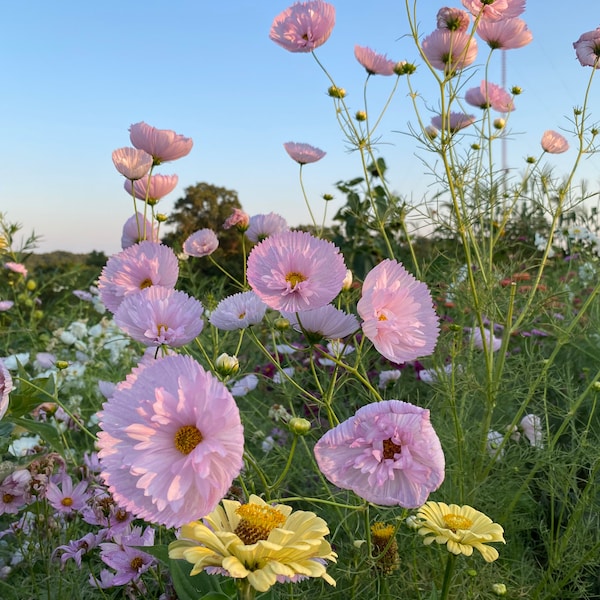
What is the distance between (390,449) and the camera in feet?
2.42

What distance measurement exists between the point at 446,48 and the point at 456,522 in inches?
47.6

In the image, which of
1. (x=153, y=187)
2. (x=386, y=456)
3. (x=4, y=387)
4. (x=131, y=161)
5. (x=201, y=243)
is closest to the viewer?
(x=386, y=456)

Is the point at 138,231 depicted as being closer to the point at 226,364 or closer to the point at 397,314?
the point at 226,364

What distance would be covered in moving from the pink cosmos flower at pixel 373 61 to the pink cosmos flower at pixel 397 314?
1.22 m

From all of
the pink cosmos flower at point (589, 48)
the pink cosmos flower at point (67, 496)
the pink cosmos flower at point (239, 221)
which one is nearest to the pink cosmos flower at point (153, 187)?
the pink cosmos flower at point (239, 221)

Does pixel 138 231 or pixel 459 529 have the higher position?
pixel 138 231

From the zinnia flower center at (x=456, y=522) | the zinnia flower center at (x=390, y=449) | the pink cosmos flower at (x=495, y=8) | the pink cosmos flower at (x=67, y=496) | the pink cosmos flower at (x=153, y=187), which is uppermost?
the pink cosmos flower at (x=495, y=8)

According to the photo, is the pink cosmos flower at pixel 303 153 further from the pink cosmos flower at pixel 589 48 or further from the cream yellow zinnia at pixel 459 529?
the cream yellow zinnia at pixel 459 529

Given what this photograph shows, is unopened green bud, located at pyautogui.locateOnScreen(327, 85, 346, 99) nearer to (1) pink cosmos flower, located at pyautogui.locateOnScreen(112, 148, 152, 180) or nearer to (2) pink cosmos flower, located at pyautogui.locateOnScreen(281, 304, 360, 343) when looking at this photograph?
(1) pink cosmos flower, located at pyautogui.locateOnScreen(112, 148, 152, 180)

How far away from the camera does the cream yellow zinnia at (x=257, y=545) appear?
616 mm

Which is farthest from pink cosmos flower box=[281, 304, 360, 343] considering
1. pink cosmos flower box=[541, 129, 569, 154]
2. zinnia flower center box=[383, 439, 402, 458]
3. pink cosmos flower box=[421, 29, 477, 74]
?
pink cosmos flower box=[541, 129, 569, 154]

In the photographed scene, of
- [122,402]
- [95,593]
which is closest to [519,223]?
[95,593]

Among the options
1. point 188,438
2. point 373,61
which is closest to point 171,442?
point 188,438

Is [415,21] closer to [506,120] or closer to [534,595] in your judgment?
[506,120]
